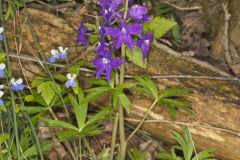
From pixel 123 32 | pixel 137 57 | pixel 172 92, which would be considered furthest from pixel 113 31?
pixel 172 92

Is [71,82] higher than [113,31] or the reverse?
the reverse

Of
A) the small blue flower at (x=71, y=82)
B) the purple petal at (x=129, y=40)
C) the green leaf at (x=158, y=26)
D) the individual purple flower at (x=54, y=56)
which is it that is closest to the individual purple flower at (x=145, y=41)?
the purple petal at (x=129, y=40)

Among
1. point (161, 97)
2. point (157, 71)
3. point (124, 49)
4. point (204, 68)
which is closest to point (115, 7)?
point (124, 49)

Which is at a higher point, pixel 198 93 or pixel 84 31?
pixel 84 31

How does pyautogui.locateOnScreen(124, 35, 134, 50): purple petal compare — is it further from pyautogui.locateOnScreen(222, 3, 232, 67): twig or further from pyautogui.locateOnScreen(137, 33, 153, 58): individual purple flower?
pyautogui.locateOnScreen(222, 3, 232, 67): twig

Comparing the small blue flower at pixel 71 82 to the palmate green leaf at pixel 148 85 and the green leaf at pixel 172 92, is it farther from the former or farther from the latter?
the green leaf at pixel 172 92

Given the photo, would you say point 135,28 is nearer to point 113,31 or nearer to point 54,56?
point 113,31

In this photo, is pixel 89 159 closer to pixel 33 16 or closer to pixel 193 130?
pixel 193 130

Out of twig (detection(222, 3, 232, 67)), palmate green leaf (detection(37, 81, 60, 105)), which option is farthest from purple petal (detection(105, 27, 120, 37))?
twig (detection(222, 3, 232, 67))

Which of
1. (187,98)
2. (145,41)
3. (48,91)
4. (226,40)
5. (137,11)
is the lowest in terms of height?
(187,98)
